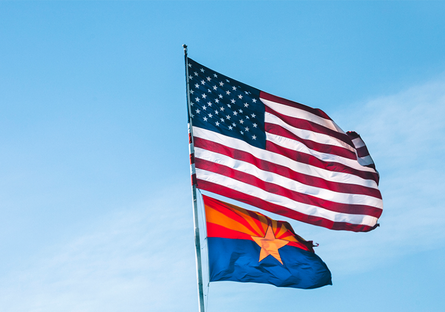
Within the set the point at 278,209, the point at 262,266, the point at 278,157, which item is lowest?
the point at 262,266

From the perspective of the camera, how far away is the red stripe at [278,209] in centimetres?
2255

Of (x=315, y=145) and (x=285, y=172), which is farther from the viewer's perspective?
(x=315, y=145)

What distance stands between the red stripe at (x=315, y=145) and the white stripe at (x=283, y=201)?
2598mm

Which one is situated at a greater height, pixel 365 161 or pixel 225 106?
pixel 225 106

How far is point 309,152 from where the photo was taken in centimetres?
2558

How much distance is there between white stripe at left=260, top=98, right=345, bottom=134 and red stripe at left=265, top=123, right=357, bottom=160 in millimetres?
810

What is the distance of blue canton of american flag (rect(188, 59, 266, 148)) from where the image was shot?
78.0 feet

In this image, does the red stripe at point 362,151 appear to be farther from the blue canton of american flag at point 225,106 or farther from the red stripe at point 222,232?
the red stripe at point 222,232

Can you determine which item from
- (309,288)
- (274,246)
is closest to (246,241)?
(274,246)

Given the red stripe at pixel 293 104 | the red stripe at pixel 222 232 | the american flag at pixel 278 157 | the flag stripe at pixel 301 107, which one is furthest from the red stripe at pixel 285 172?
the red stripe at pixel 293 104

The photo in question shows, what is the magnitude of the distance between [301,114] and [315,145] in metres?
1.41

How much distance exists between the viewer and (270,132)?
82.4 ft

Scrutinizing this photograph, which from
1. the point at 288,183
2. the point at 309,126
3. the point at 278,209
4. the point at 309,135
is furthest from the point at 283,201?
the point at 309,126

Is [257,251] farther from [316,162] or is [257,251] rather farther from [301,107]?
[301,107]
